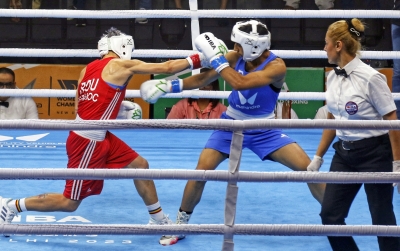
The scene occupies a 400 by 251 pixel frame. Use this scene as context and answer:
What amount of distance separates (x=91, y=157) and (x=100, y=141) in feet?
0.36

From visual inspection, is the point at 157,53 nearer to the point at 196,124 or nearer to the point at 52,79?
the point at 52,79

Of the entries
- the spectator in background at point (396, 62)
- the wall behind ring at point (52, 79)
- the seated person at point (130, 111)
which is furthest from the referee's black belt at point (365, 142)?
the wall behind ring at point (52, 79)

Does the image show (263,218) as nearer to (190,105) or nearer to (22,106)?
(190,105)

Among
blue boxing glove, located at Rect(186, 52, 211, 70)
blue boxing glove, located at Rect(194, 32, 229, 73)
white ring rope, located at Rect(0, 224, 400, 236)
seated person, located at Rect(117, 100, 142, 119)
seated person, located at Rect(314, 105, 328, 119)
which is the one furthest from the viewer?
seated person, located at Rect(314, 105, 328, 119)

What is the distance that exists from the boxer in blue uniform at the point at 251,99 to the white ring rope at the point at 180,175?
46.8 inches

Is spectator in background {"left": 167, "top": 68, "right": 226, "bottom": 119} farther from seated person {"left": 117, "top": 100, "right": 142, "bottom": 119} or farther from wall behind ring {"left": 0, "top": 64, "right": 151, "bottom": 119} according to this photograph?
seated person {"left": 117, "top": 100, "right": 142, "bottom": 119}

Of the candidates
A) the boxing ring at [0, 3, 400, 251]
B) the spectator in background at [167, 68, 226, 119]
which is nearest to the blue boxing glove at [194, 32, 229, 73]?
the boxing ring at [0, 3, 400, 251]

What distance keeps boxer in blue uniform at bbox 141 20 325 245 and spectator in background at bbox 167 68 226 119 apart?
1798mm

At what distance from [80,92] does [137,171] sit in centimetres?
164

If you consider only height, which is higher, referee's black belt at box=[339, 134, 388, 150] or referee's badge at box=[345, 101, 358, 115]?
referee's badge at box=[345, 101, 358, 115]

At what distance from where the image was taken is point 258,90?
13.8 ft

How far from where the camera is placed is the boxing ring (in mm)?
2734

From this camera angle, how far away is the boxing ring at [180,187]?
2734mm

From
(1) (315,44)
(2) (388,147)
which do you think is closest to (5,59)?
(1) (315,44)
